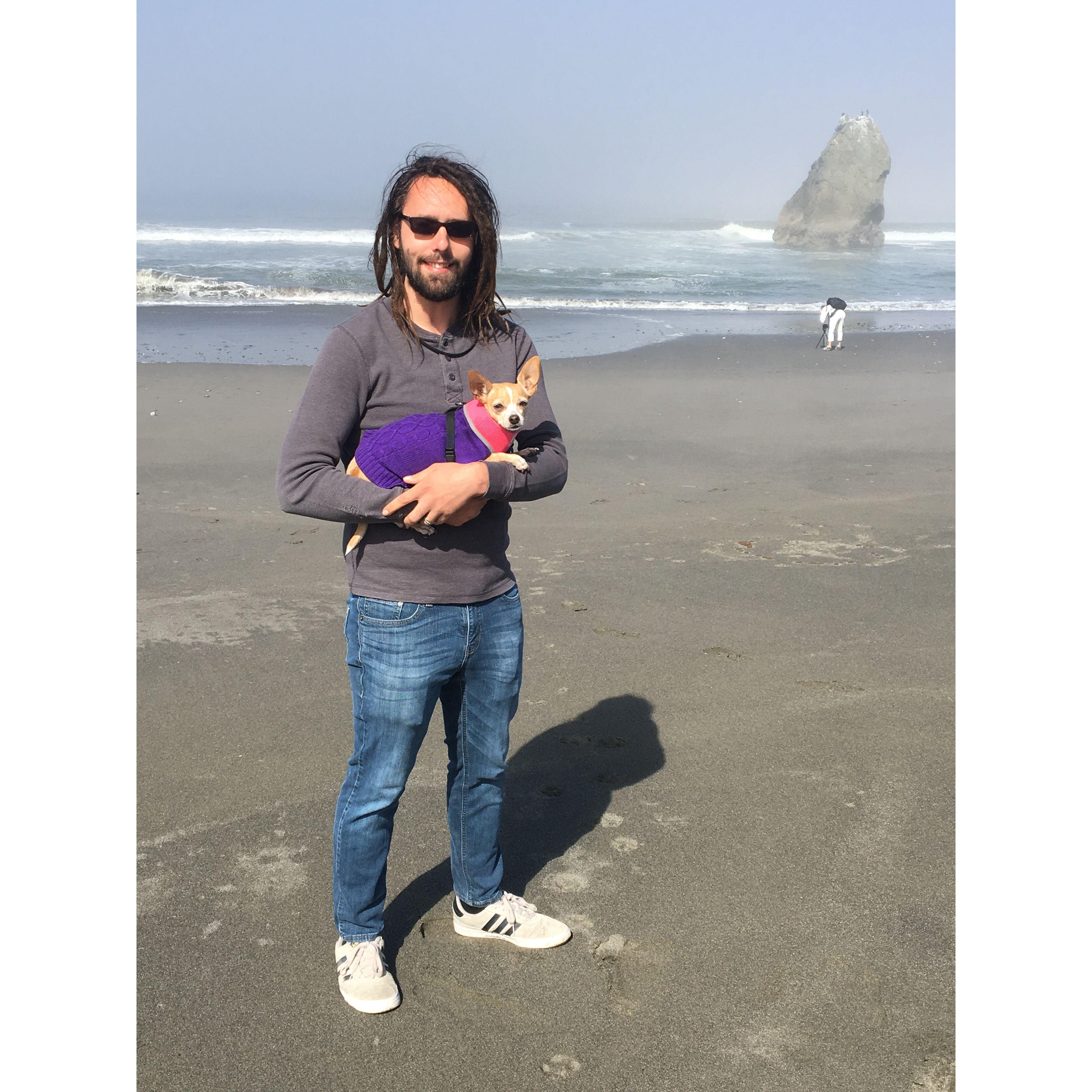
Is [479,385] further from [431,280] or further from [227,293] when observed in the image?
[227,293]

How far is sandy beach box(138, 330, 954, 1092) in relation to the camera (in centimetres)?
245

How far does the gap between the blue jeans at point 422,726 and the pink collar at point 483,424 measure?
1.34 feet

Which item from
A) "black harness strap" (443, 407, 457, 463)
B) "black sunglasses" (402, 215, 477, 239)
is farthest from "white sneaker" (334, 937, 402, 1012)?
"black sunglasses" (402, 215, 477, 239)

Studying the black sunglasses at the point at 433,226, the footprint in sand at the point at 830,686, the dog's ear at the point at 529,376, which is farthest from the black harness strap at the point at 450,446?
the footprint in sand at the point at 830,686

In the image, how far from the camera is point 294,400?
39.2 feet

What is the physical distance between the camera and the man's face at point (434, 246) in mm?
2453

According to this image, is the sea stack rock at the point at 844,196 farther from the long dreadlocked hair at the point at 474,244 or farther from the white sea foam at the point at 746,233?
the long dreadlocked hair at the point at 474,244

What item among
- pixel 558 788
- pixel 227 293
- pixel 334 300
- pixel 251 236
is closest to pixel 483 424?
pixel 558 788

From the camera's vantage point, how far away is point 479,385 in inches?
96.3

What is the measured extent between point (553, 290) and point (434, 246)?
92.0 feet

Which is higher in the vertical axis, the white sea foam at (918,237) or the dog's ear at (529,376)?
the white sea foam at (918,237)

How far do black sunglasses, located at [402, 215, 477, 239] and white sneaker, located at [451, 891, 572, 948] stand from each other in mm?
1770

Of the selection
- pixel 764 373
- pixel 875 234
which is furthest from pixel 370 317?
pixel 875 234

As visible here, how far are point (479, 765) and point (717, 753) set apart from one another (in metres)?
1.37
